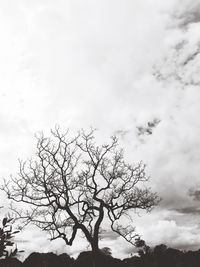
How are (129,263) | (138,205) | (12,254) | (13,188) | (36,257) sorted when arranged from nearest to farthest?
(12,254) < (13,188) < (138,205) < (129,263) < (36,257)

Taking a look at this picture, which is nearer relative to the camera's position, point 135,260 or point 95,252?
point 95,252

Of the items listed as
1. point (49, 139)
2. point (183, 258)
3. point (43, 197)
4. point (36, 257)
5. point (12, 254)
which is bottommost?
point (12, 254)

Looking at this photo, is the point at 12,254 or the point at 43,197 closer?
the point at 12,254

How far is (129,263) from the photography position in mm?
25516

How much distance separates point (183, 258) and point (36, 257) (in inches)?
604

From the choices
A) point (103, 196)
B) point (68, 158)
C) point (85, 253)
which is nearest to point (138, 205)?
point (103, 196)

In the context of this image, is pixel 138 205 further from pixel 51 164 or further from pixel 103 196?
pixel 51 164

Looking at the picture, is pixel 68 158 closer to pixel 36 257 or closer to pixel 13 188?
pixel 13 188

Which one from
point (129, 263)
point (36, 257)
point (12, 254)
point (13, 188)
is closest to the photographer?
point (12, 254)

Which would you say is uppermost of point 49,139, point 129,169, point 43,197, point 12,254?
point 49,139

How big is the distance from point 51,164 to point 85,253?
1381 centimetres

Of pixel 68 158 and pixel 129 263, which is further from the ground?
pixel 68 158

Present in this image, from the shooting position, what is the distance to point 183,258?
73.5 ft

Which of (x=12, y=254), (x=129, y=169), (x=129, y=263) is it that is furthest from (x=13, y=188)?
(x=12, y=254)
